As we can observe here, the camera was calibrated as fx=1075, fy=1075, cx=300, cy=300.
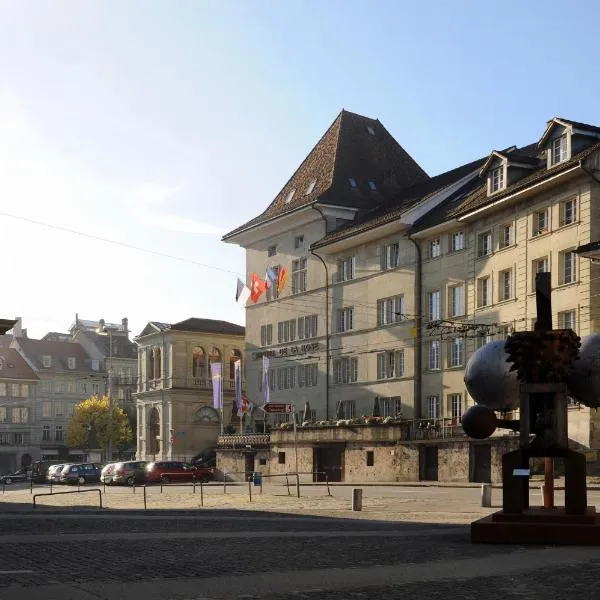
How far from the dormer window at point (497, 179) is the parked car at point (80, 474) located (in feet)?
102

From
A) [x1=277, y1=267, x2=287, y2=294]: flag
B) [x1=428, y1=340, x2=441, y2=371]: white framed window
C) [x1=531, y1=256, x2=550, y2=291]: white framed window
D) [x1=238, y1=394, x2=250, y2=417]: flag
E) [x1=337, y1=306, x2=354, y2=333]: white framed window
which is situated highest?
[x1=277, y1=267, x2=287, y2=294]: flag

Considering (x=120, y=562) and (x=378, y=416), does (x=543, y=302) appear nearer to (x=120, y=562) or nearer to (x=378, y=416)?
(x=120, y=562)

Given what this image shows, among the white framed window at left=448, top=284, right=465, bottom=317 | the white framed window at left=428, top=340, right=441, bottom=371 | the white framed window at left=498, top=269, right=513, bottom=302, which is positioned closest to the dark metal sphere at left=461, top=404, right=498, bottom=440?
the white framed window at left=498, top=269, right=513, bottom=302

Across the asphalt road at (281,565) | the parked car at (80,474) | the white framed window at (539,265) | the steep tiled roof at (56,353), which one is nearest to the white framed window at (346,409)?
the parked car at (80,474)

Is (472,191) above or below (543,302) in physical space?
above

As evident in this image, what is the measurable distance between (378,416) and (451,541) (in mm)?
44628

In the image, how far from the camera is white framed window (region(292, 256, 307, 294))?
70.7 m

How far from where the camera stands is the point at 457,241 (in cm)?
5725

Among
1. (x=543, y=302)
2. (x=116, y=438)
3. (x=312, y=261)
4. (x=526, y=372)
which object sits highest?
(x=312, y=261)

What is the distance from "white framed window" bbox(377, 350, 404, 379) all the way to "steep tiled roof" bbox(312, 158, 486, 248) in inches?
289

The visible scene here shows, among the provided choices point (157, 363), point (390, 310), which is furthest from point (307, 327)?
point (157, 363)

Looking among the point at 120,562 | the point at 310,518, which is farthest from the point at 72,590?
the point at 310,518

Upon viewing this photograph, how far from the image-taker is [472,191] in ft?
192

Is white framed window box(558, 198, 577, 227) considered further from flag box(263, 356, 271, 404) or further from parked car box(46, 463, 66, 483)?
parked car box(46, 463, 66, 483)
